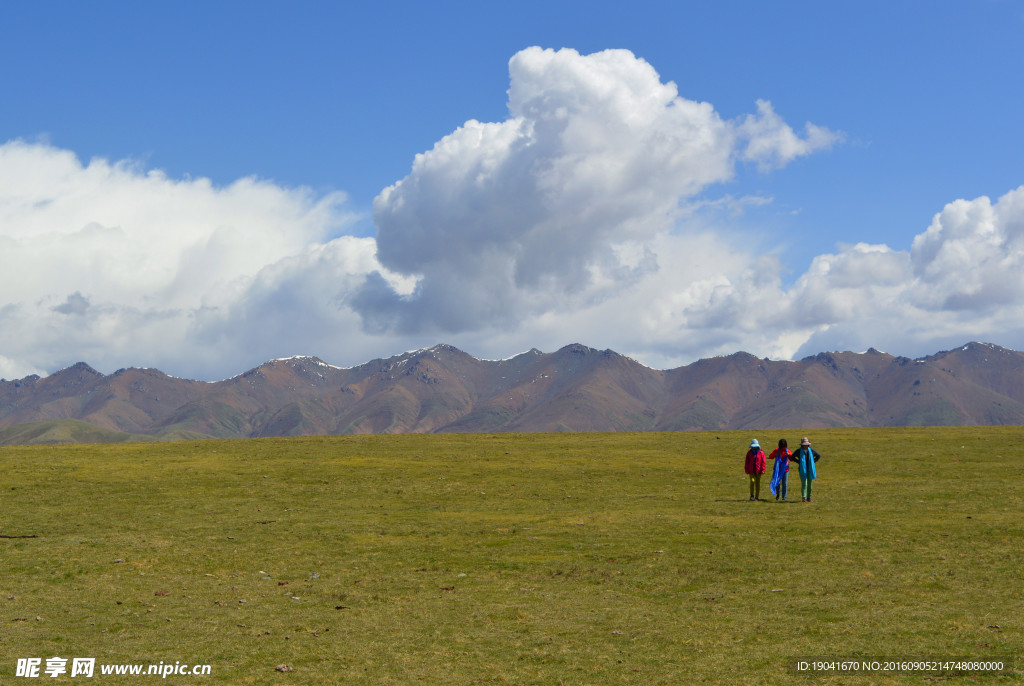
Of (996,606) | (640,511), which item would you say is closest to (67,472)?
(640,511)

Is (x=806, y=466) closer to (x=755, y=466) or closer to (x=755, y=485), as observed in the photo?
(x=755, y=466)

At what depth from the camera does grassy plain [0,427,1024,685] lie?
52.2ft

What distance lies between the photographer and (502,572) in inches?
926

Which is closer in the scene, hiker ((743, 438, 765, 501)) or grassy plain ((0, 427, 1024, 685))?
grassy plain ((0, 427, 1024, 685))

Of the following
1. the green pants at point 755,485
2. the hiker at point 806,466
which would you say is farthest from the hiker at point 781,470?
the green pants at point 755,485

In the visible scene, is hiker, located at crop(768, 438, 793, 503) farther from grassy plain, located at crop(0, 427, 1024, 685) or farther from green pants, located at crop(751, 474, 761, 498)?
grassy plain, located at crop(0, 427, 1024, 685)

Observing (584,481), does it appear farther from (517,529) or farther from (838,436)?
(838,436)

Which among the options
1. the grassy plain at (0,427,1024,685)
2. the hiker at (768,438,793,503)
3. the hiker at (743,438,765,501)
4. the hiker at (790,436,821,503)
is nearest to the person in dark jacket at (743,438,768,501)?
the hiker at (743,438,765,501)

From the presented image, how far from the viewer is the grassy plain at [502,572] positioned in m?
15.9

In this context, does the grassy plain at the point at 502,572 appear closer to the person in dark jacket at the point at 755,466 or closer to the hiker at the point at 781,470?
the person in dark jacket at the point at 755,466

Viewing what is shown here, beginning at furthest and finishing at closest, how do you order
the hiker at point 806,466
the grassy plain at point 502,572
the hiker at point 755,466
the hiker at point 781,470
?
the hiker at point 781,470
the hiker at point 755,466
the hiker at point 806,466
the grassy plain at point 502,572

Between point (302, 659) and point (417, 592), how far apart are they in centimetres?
578

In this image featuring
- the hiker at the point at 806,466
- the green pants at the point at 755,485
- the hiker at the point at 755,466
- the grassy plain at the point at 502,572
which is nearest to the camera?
the grassy plain at the point at 502,572

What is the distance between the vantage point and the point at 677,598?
67.4 feet
